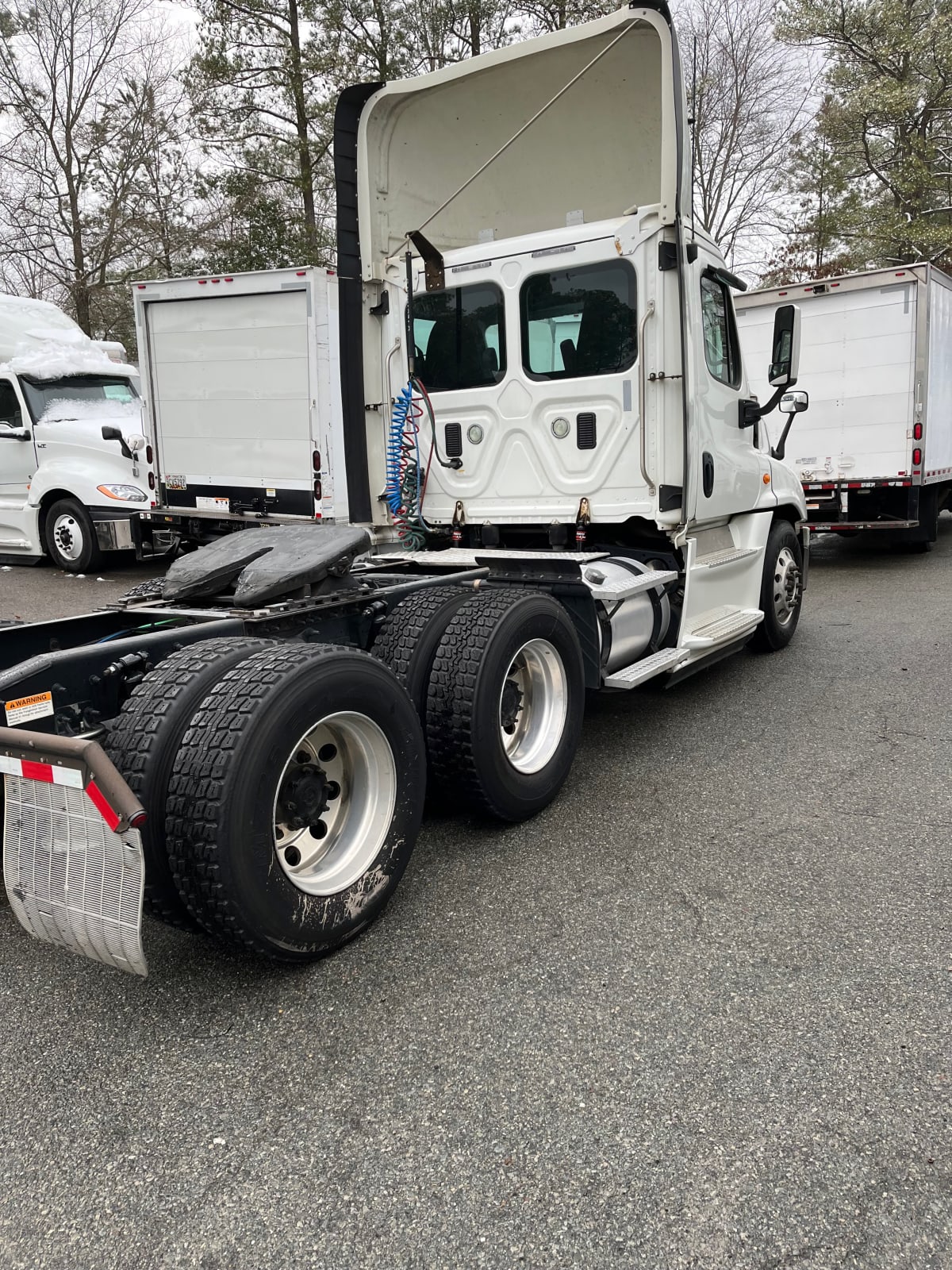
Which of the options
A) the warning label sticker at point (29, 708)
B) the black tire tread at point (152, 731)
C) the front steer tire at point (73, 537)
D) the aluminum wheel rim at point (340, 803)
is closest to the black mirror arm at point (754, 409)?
the aluminum wheel rim at point (340, 803)

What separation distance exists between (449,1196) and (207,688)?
1.52 m

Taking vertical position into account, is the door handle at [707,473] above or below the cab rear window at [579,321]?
below

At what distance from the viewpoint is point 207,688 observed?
9.08 ft

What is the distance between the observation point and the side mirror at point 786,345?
5742 millimetres

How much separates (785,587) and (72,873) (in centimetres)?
580

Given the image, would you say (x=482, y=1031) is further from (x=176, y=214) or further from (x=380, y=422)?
(x=176, y=214)

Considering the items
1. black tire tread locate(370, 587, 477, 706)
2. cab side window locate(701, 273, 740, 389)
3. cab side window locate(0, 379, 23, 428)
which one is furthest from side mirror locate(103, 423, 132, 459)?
black tire tread locate(370, 587, 477, 706)

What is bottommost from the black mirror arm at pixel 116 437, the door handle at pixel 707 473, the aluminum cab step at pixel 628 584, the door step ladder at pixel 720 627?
the door step ladder at pixel 720 627

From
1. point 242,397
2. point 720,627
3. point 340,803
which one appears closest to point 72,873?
point 340,803

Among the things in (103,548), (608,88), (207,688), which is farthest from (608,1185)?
(103,548)

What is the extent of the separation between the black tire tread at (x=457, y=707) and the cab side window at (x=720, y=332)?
2.60 meters

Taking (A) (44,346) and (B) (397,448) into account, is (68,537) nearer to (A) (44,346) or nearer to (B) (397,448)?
(A) (44,346)

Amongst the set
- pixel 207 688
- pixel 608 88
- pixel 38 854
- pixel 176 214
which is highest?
pixel 176 214

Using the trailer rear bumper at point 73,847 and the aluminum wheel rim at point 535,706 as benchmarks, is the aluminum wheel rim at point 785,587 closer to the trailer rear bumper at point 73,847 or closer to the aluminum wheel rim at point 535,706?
the aluminum wheel rim at point 535,706
